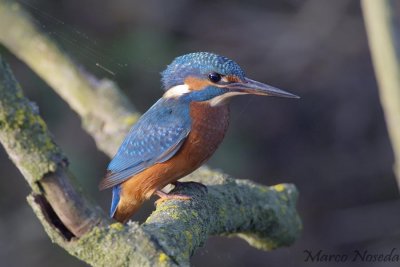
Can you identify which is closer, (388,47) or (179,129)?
(388,47)

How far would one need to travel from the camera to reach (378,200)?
553cm

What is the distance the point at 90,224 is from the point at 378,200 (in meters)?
4.00

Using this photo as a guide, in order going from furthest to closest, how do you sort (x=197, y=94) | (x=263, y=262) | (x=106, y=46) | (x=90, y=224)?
(x=263, y=262) < (x=106, y=46) < (x=197, y=94) < (x=90, y=224)

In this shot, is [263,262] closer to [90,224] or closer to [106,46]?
[106,46]

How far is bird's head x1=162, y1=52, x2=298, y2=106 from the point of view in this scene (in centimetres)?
270

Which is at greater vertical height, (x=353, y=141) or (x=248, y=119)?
(x=248, y=119)

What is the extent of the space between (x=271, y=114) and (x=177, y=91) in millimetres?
2866

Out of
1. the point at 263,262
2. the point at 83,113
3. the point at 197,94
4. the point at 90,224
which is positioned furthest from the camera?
the point at 263,262

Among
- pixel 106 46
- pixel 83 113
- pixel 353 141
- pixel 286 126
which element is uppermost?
pixel 106 46

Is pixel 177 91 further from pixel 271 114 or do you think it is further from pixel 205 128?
pixel 271 114

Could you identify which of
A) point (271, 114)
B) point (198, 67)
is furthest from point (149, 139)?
point (271, 114)

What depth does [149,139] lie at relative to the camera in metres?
2.85

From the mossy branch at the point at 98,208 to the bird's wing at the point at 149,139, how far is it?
7.9 inches

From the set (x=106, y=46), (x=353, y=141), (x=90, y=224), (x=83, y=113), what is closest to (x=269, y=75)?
(x=353, y=141)
